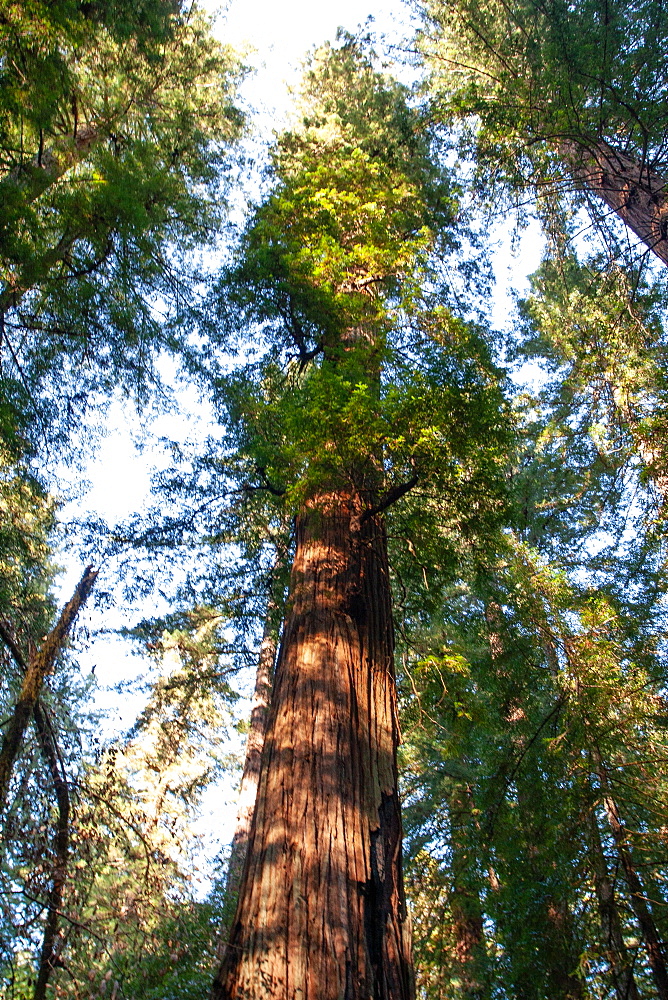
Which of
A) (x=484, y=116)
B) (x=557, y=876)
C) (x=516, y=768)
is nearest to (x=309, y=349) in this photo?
(x=484, y=116)

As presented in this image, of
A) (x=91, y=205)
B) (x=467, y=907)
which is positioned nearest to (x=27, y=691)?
(x=91, y=205)

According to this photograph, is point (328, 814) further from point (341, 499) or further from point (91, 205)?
point (91, 205)

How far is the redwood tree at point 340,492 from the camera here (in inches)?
106

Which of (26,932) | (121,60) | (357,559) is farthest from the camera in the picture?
(121,60)

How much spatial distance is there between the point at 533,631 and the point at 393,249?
4.53 metres

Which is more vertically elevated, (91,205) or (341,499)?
(91,205)

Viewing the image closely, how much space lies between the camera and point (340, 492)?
15.4 feet

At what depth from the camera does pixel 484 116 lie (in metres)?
5.89

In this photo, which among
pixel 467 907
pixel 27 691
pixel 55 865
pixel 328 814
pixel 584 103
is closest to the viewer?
pixel 328 814

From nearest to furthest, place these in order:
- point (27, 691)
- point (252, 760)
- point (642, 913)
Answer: point (642, 913) → point (27, 691) → point (252, 760)

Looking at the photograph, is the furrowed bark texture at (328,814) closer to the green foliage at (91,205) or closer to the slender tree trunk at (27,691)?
the slender tree trunk at (27,691)

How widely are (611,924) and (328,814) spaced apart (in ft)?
10.1

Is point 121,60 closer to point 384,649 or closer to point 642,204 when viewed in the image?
point 642,204

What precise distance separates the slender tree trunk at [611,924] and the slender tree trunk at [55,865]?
154 inches
